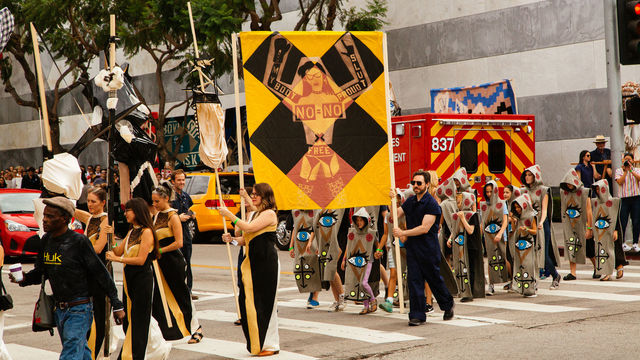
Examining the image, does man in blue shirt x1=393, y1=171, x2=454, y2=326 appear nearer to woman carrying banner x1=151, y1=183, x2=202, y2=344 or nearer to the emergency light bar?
woman carrying banner x1=151, y1=183, x2=202, y2=344

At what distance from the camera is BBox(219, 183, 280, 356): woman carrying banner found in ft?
28.5

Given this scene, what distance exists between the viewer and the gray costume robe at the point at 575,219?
1443cm

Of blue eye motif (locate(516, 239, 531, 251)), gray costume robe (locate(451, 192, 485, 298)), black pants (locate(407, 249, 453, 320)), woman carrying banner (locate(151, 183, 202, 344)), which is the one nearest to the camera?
woman carrying banner (locate(151, 183, 202, 344))

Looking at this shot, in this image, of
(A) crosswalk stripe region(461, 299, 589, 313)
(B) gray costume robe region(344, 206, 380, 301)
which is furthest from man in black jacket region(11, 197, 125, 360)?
(A) crosswalk stripe region(461, 299, 589, 313)

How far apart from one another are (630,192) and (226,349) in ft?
33.3

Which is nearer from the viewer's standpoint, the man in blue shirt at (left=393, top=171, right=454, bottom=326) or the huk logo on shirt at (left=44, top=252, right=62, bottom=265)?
the huk logo on shirt at (left=44, top=252, right=62, bottom=265)

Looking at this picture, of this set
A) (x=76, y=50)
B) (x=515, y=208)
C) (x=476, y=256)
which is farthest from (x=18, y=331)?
(x=76, y=50)

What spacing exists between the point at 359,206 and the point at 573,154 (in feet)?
47.9

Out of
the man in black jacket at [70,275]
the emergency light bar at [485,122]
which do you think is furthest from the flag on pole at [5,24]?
the emergency light bar at [485,122]

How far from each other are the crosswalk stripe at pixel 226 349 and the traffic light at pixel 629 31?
7.60 metres

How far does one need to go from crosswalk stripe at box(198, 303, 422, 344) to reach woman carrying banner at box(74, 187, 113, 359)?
8.35 feet

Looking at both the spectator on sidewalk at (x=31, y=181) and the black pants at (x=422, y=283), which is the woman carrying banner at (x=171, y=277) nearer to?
the black pants at (x=422, y=283)

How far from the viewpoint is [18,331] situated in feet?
36.0

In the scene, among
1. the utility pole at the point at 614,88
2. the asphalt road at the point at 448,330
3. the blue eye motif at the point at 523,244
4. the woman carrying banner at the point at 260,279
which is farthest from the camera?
the utility pole at the point at 614,88
